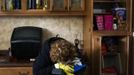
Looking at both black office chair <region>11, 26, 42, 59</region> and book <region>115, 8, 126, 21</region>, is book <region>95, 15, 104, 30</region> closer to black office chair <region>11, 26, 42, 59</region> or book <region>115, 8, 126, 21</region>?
book <region>115, 8, 126, 21</region>

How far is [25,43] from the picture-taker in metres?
3.44

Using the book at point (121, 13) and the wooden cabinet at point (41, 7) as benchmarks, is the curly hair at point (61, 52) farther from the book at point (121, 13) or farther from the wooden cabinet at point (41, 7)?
the book at point (121, 13)

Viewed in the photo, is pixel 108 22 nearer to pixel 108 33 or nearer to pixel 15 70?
pixel 108 33

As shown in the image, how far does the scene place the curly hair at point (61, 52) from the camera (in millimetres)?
2420

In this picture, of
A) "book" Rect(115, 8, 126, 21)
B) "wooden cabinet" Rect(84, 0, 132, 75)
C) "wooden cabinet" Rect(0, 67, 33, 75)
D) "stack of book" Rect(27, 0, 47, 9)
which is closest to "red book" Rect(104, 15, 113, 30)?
"wooden cabinet" Rect(84, 0, 132, 75)

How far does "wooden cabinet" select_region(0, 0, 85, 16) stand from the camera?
3528 millimetres

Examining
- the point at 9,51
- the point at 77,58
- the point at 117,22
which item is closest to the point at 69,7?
the point at 117,22

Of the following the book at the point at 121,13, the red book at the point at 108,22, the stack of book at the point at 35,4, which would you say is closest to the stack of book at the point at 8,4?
the stack of book at the point at 35,4

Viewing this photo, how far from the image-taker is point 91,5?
3416 millimetres

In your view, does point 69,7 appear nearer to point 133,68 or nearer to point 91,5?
A: point 91,5

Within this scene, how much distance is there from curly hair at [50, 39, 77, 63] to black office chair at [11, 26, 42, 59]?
1.00 meters

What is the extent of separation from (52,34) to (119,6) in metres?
0.96

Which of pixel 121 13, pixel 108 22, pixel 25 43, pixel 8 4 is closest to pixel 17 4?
pixel 8 4

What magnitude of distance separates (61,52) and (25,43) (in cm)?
111
